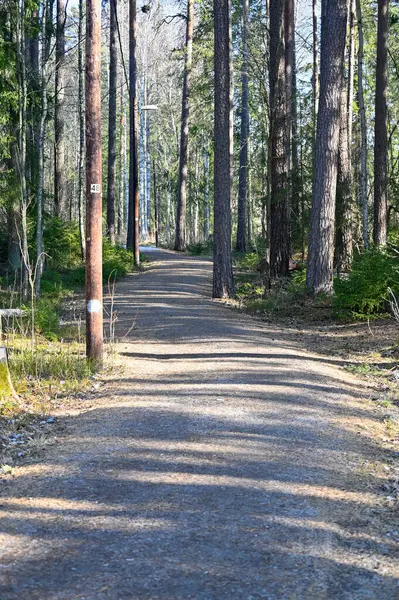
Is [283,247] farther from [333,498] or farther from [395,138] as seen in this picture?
[395,138]

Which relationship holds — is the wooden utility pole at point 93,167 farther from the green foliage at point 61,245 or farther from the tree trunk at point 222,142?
the green foliage at point 61,245

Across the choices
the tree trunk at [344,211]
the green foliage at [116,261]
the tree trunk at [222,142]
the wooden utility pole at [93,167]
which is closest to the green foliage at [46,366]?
the wooden utility pole at [93,167]

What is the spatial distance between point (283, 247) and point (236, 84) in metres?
19.1

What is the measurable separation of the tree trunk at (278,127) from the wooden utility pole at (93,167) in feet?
30.6

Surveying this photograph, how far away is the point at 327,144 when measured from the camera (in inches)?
619

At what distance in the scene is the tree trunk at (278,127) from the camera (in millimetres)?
18172

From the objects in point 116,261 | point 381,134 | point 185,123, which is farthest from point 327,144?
point 185,123

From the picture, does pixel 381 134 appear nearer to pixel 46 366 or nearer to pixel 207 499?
pixel 46 366

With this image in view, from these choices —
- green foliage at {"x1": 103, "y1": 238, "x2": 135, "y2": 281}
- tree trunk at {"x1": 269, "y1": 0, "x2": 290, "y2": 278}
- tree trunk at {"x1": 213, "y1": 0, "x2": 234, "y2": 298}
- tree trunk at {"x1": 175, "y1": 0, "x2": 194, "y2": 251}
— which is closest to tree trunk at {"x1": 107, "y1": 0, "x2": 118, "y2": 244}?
green foliage at {"x1": 103, "y1": 238, "x2": 135, "y2": 281}

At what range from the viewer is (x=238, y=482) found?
5.13 metres

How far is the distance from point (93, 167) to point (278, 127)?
34.4 ft

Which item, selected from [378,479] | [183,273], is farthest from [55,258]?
[378,479]

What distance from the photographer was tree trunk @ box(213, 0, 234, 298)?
53.8ft

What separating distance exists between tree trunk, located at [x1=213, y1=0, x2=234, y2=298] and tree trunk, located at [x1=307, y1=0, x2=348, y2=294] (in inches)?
81.6
